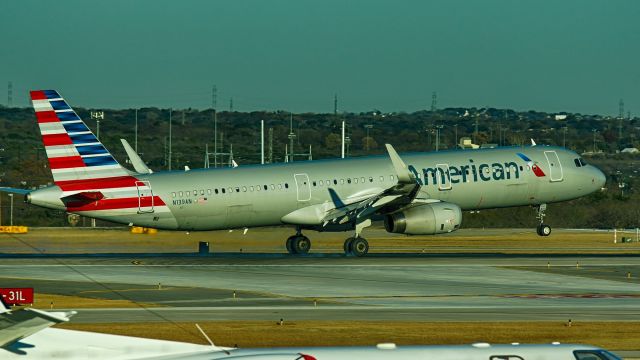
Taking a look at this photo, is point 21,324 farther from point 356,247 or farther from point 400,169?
point 356,247

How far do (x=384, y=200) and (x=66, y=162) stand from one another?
1412cm

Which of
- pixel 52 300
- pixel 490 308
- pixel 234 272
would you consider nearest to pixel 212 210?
pixel 234 272

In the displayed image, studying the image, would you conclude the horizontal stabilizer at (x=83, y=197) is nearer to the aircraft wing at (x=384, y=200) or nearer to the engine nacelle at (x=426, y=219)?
the aircraft wing at (x=384, y=200)

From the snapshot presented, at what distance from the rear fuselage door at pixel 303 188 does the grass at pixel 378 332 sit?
2257cm

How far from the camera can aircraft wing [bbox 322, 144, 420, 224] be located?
54.1 meters

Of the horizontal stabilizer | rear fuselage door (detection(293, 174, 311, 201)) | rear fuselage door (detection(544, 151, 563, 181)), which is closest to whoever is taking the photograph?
the horizontal stabilizer

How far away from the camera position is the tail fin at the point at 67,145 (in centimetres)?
5191

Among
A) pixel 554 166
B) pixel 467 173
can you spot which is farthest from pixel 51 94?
pixel 554 166

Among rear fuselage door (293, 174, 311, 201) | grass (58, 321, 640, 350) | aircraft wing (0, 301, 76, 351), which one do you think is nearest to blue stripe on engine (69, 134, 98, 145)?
rear fuselage door (293, 174, 311, 201)

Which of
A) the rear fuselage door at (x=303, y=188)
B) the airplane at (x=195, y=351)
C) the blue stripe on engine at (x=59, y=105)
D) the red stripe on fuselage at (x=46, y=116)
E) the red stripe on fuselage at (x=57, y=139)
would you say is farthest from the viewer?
the rear fuselage door at (x=303, y=188)

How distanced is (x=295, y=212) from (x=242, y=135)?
131m

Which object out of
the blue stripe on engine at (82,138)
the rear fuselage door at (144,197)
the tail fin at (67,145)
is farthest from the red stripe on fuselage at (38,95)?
the rear fuselage door at (144,197)

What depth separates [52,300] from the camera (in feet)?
127

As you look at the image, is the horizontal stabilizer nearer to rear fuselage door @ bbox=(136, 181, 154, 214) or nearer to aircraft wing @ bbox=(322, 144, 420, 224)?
rear fuselage door @ bbox=(136, 181, 154, 214)
